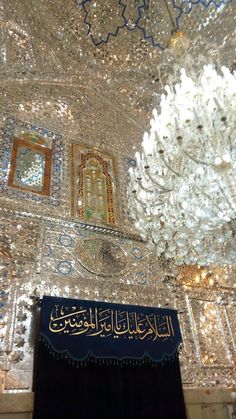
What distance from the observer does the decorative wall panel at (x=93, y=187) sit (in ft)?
11.9

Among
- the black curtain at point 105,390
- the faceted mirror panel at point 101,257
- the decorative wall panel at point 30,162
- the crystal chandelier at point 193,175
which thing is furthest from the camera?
the decorative wall panel at point 30,162

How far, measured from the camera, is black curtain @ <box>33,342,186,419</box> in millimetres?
2453

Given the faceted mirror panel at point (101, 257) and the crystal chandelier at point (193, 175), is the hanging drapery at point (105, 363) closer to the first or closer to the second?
the faceted mirror panel at point (101, 257)

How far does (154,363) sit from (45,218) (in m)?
1.59

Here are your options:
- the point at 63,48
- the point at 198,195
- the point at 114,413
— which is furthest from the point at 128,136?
the point at 114,413

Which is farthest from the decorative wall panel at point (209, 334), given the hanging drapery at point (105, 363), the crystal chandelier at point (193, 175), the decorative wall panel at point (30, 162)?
the decorative wall panel at point (30, 162)

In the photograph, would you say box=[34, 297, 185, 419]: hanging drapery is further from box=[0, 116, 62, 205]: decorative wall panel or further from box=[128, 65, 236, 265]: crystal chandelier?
box=[0, 116, 62, 205]: decorative wall panel

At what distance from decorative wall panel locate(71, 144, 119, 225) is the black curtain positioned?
1407mm

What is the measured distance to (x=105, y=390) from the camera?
2674mm

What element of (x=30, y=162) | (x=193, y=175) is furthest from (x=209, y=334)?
(x=30, y=162)

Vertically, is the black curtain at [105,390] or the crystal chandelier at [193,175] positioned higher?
the crystal chandelier at [193,175]

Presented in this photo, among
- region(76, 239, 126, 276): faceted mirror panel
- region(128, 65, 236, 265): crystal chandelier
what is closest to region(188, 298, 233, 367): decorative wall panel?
region(76, 239, 126, 276): faceted mirror panel

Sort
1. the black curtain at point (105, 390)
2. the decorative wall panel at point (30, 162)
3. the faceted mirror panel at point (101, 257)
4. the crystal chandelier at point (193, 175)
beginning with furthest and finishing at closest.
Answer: the decorative wall panel at point (30, 162) < the faceted mirror panel at point (101, 257) < the black curtain at point (105, 390) < the crystal chandelier at point (193, 175)

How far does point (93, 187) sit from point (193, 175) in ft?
5.43
